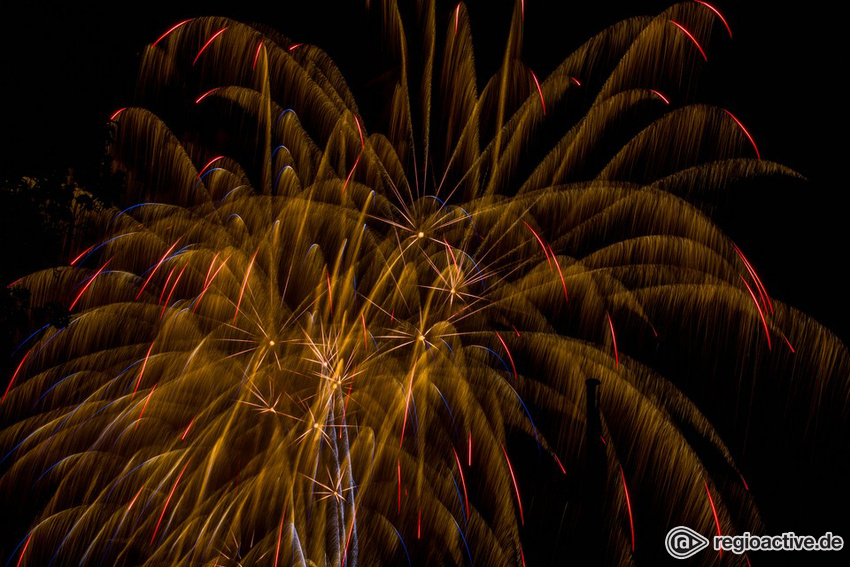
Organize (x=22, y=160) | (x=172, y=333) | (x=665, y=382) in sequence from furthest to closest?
(x=172, y=333), (x=665, y=382), (x=22, y=160)

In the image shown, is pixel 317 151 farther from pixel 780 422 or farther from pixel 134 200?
pixel 780 422

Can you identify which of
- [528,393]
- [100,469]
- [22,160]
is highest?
[22,160]

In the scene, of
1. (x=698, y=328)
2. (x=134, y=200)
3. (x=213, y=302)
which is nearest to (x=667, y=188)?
(x=698, y=328)

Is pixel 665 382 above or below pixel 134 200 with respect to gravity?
below

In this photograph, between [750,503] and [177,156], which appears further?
[177,156]

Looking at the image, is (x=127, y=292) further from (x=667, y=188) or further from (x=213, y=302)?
(x=667, y=188)

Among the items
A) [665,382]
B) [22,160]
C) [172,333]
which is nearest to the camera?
[22,160]
